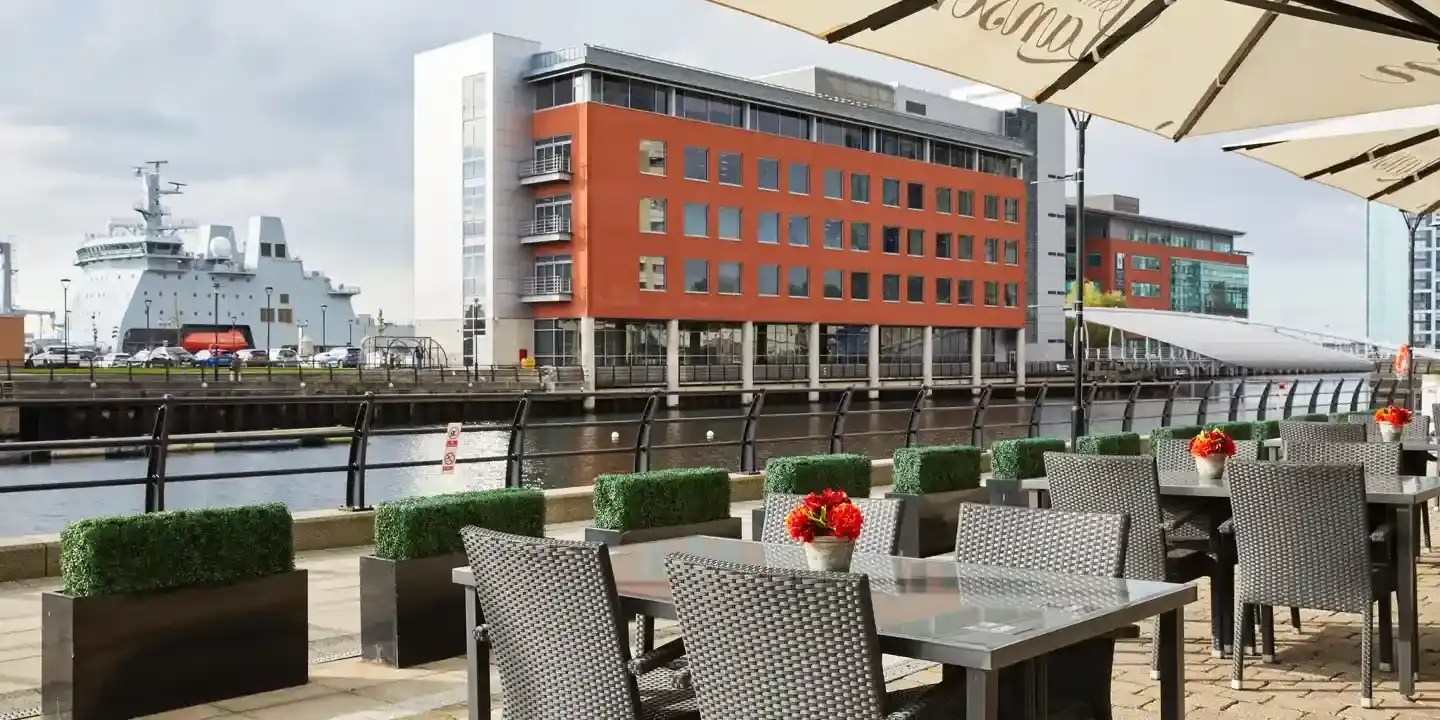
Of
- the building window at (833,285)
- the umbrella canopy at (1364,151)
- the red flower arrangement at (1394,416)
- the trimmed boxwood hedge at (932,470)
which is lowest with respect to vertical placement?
the trimmed boxwood hedge at (932,470)

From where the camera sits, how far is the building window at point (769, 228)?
54938mm

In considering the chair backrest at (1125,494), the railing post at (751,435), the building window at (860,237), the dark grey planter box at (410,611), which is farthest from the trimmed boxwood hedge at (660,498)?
the building window at (860,237)

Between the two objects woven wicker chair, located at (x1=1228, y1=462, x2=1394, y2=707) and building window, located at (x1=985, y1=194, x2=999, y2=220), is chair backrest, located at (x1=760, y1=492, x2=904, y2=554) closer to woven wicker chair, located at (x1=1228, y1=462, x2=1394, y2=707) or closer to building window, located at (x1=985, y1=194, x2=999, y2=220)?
woven wicker chair, located at (x1=1228, y1=462, x2=1394, y2=707)

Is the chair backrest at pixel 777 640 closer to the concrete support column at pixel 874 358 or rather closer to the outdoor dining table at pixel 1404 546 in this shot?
the outdoor dining table at pixel 1404 546

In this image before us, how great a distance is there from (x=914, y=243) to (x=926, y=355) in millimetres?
5603

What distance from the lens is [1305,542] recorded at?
571 cm

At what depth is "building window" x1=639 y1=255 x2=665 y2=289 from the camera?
5056 centimetres

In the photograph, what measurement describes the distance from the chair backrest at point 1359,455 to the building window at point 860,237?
5097 centimetres

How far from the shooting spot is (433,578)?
622 centimetres

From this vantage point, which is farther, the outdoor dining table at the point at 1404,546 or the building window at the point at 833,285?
the building window at the point at 833,285

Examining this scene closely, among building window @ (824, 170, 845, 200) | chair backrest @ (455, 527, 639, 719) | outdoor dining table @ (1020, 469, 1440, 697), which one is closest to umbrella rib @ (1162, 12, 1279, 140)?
outdoor dining table @ (1020, 469, 1440, 697)

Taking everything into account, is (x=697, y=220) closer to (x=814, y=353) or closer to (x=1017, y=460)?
(x=814, y=353)

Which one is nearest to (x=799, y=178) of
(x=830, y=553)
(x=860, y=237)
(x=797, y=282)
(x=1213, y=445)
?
(x=797, y=282)

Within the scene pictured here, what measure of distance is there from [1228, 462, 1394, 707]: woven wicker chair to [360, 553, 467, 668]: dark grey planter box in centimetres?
363
